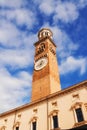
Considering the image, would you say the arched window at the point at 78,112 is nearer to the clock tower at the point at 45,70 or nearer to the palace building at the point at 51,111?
the palace building at the point at 51,111

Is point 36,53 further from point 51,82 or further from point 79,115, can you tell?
point 79,115

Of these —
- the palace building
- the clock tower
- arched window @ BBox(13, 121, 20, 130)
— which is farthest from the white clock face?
arched window @ BBox(13, 121, 20, 130)

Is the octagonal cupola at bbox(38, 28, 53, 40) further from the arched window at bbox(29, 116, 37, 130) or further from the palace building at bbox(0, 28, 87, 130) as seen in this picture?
the arched window at bbox(29, 116, 37, 130)

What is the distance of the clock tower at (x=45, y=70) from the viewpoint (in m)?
30.0

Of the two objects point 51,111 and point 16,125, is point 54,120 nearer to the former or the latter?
point 51,111

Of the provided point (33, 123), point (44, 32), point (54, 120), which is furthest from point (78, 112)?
point (44, 32)

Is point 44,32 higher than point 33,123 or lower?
higher

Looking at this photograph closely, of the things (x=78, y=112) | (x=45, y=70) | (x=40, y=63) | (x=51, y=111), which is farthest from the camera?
(x=40, y=63)

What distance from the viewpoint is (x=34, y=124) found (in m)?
21.2

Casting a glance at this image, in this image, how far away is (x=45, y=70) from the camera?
32250 mm

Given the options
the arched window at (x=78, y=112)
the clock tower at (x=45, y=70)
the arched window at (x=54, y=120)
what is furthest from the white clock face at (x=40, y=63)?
the arched window at (x=78, y=112)

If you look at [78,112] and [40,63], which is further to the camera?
[40,63]

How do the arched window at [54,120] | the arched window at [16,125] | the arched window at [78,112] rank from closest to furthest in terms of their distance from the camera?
the arched window at [78,112] → the arched window at [54,120] → the arched window at [16,125]

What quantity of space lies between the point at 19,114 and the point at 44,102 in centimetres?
419
